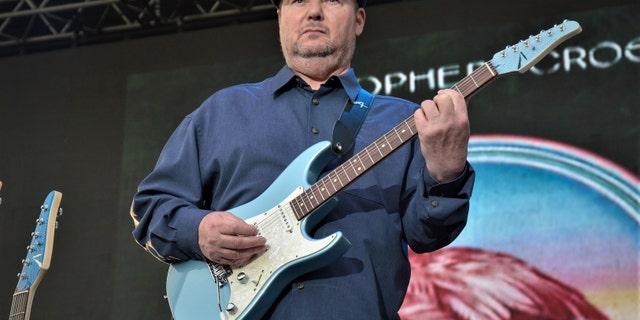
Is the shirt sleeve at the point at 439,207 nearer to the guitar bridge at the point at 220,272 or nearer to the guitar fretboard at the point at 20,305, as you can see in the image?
the guitar bridge at the point at 220,272

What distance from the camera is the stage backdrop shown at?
4402mm

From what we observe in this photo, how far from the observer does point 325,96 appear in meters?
2.79

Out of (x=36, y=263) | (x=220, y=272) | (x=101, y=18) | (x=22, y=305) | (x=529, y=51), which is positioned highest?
(x=101, y=18)

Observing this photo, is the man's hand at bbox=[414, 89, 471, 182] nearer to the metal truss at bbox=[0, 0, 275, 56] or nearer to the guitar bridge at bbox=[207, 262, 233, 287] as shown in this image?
the guitar bridge at bbox=[207, 262, 233, 287]

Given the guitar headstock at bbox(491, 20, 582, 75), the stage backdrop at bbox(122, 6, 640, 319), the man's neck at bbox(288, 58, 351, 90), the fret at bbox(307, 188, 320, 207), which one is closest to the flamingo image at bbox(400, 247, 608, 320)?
the stage backdrop at bbox(122, 6, 640, 319)

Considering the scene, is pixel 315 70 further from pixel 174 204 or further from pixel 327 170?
pixel 174 204

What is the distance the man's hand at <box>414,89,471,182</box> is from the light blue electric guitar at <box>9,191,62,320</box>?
1.96 metres

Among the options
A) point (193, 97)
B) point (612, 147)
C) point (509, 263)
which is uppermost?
point (193, 97)

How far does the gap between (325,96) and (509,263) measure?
213 centimetres

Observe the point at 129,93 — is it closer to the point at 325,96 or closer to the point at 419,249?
→ the point at 325,96

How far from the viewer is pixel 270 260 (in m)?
2.47

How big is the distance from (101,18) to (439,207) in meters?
4.19

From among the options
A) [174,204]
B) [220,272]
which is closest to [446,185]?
[220,272]

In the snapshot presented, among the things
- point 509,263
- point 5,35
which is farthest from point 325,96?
point 5,35
